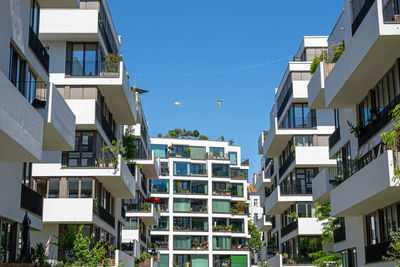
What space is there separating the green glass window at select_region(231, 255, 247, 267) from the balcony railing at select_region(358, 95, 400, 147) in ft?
192

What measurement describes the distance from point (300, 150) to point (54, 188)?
65.2ft

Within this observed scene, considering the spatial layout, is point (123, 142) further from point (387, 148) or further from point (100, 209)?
point (387, 148)

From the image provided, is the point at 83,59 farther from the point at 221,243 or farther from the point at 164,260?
the point at 221,243

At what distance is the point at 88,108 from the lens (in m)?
35.0

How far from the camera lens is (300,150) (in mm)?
47719

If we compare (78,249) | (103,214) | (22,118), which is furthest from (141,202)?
(22,118)

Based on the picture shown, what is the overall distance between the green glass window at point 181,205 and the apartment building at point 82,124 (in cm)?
4762

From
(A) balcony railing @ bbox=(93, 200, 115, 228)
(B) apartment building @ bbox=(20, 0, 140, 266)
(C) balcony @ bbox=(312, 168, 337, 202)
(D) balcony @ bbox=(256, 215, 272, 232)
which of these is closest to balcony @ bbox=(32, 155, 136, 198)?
(B) apartment building @ bbox=(20, 0, 140, 266)

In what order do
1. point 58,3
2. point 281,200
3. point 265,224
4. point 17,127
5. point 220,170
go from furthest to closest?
point 220,170, point 265,224, point 281,200, point 58,3, point 17,127

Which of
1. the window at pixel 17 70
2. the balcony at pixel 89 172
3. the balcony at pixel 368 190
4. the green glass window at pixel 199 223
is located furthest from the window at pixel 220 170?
the window at pixel 17 70

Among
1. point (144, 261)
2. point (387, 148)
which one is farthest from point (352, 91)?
point (144, 261)

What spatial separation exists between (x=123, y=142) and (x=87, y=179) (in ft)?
30.2

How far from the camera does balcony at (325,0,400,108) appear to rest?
21.5 metres

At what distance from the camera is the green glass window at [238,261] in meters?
85.2
